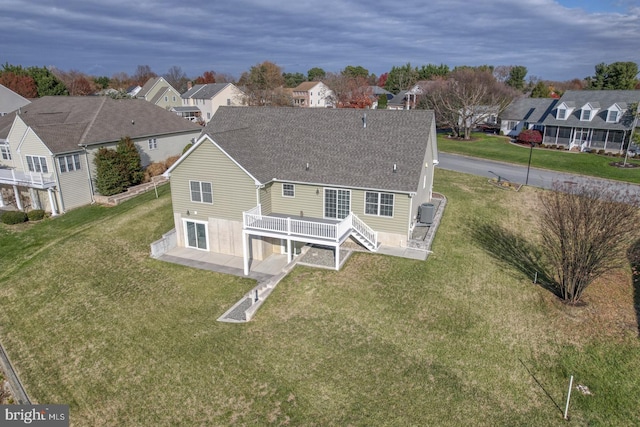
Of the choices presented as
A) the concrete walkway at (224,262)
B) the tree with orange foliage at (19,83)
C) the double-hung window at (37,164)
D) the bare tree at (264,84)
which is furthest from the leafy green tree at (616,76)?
the tree with orange foliage at (19,83)

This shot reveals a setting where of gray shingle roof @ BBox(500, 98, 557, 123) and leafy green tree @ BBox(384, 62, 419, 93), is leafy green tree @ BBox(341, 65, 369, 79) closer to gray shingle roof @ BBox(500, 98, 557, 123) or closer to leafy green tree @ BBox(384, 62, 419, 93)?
leafy green tree @ BBox(384, 62, 419, 93)

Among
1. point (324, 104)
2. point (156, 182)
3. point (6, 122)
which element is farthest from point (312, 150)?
point (324, 104)

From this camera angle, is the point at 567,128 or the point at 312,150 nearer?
the point at 312,150

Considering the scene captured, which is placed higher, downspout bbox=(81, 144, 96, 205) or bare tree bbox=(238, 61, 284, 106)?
bare tree bbox=(238, 61, 284, 106)

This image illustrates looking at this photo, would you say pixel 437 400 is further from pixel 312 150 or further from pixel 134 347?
pixel 312 150

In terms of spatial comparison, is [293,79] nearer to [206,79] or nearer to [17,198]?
[206,79]

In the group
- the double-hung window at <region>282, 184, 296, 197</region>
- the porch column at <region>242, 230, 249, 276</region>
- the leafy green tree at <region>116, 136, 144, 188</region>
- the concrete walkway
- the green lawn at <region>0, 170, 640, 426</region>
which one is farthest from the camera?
the leafy green tree at <region>116, 136, 144, 188</region>

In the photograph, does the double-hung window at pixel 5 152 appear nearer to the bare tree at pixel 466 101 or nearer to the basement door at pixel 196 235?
the basement door at pixel 196 235

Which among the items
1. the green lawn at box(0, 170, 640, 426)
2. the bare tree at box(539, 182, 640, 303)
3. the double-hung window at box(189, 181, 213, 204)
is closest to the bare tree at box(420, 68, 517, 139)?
the green lawn at box(0, 170, 640, 426)
